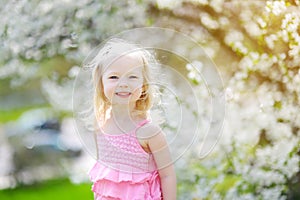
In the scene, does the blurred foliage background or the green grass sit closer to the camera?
the blurred foliage background

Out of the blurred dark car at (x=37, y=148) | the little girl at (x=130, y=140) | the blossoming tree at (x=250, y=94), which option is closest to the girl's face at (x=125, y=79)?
the little girl at (x=130, y=140)

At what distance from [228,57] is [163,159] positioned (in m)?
1.13

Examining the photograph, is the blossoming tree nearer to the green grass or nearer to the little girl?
the green grass

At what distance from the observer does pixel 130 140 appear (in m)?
1.43

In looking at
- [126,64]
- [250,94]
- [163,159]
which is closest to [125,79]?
[126,64]

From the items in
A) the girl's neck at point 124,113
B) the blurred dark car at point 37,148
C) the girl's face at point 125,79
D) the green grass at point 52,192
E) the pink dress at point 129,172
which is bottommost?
the pink dress at point 129,172

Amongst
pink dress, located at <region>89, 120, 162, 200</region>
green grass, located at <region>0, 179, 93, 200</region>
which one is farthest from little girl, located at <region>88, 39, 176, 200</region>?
green grass, located at <region>0, 179, 93, 200</region>

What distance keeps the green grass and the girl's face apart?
1316mm

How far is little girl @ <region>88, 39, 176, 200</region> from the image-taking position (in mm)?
1417

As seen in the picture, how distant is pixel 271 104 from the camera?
244 centimetres

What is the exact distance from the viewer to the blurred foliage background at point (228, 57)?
7.93 feet

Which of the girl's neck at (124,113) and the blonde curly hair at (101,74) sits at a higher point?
the blonde curly hair at (101,74)

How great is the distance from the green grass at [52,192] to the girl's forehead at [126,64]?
4.38 feet

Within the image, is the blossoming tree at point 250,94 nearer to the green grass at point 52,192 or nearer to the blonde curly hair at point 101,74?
the green grass at point 52,192
